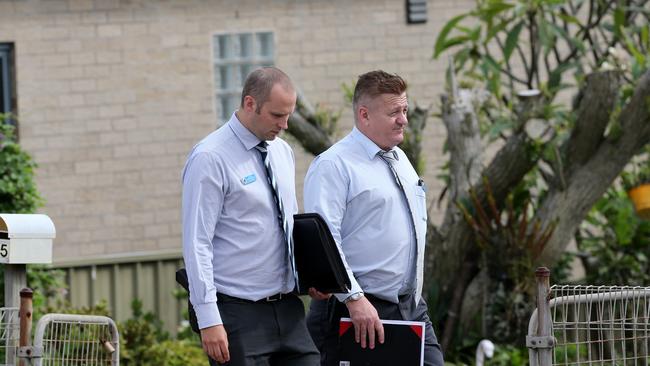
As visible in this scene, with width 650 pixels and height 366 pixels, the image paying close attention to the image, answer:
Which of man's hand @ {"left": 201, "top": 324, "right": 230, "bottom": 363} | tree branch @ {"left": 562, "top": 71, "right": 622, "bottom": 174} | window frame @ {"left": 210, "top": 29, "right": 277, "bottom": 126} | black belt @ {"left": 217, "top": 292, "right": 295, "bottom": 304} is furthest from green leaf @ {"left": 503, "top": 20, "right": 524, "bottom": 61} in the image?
man's hand @ {"left": 201, "top": 324, "right": 230, "bottom": 363}

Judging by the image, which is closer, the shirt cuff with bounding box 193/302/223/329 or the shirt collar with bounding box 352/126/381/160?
the shirt cuff with bounding box 193/302/223/329

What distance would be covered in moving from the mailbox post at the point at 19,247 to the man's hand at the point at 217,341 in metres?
1.57

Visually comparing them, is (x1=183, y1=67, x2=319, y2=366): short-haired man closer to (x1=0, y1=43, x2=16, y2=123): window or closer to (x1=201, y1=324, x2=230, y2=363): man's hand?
(x1=201, y1=324, x2=230, y2=363): man's hand

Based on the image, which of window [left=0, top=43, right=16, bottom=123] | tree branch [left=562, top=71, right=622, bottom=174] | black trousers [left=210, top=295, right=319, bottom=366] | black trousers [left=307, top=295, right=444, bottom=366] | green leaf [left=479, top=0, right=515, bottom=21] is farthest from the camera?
window [left=0, top=43, right=16, bottom=123]

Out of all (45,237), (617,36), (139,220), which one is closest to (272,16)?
(139,220)

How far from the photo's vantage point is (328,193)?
5.55 metres

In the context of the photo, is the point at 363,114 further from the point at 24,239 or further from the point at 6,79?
the point at 6,79

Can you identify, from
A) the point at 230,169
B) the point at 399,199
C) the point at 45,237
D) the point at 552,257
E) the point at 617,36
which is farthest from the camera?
the point at 617,36

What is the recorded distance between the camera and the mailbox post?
6203 millimetres

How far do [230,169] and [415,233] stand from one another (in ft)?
3.24

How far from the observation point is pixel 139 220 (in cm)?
1191

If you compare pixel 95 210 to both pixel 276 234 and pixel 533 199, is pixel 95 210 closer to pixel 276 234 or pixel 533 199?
pixel 533 199

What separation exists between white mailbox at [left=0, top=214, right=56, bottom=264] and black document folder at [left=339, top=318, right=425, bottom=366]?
1673mm

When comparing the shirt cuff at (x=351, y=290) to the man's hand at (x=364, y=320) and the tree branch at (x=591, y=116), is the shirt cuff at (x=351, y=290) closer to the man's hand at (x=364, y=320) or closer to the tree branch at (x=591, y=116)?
the man's hand at (x=364, y=320)
